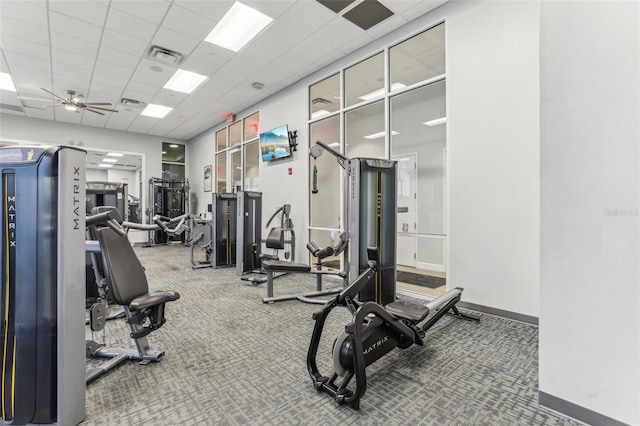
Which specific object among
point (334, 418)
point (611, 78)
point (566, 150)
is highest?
point (611, 78)

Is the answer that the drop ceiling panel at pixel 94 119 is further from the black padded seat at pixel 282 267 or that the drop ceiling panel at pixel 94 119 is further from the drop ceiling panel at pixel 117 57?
the black padded seat at pixel 282 267

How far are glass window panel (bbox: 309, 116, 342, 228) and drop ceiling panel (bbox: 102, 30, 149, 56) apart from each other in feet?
10.4

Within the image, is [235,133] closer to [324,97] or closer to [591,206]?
[324,97]

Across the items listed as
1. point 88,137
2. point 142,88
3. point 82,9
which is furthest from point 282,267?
point 88,137

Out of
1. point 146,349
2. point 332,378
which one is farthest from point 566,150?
point 146,349

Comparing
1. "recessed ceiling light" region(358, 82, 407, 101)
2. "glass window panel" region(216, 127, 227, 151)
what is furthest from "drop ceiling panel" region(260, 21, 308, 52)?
"glass window panel" region(216, 127, 227, 151)

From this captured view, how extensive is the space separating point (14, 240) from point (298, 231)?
5.00 meters

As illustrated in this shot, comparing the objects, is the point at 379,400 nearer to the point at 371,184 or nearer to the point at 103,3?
the point at 371,184

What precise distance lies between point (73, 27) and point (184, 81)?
6.99ft

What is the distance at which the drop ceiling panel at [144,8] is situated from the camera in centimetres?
385

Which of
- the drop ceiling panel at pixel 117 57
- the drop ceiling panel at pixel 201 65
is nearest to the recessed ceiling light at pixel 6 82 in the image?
the drop ceiling panel at pixel 117 57

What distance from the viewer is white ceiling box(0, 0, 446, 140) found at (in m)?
3.99

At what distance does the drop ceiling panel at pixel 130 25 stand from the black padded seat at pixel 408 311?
16.2 ft

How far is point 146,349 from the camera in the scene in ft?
8.02
